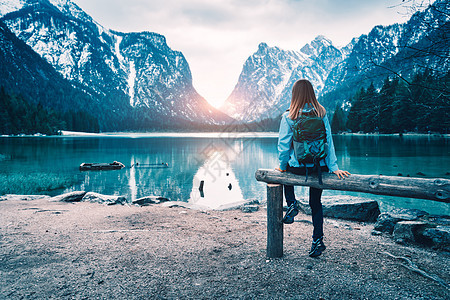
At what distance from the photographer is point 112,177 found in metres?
27.4

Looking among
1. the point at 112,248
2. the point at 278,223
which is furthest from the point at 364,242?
the point at 112,248

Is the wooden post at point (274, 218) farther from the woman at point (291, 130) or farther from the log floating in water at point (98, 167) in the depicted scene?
the log floating in water at point (98, 167)

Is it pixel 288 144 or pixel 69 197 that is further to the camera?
pixel 69 197

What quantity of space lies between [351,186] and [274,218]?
1.52 metres

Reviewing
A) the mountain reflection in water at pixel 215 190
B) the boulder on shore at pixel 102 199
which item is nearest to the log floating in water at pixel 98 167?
the mountain reflection in water at pixel 215 190

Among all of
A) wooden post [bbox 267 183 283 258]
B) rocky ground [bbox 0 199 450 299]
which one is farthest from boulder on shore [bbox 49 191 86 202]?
wooden post [bbox 267 183 283 258]

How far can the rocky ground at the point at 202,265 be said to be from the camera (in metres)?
4.09

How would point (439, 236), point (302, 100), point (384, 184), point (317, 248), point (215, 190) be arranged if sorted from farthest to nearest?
point (215, 190), point (439, 236), point (317, 248), point (302, 100), point (384, 184)

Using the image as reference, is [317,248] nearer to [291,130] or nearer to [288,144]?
[288,144]

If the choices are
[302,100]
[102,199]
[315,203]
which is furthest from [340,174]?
[102,199]

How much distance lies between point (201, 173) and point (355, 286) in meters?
28.0

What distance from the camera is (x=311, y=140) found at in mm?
4312

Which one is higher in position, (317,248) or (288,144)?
(288,144)

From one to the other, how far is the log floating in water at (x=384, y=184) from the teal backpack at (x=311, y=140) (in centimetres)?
25
